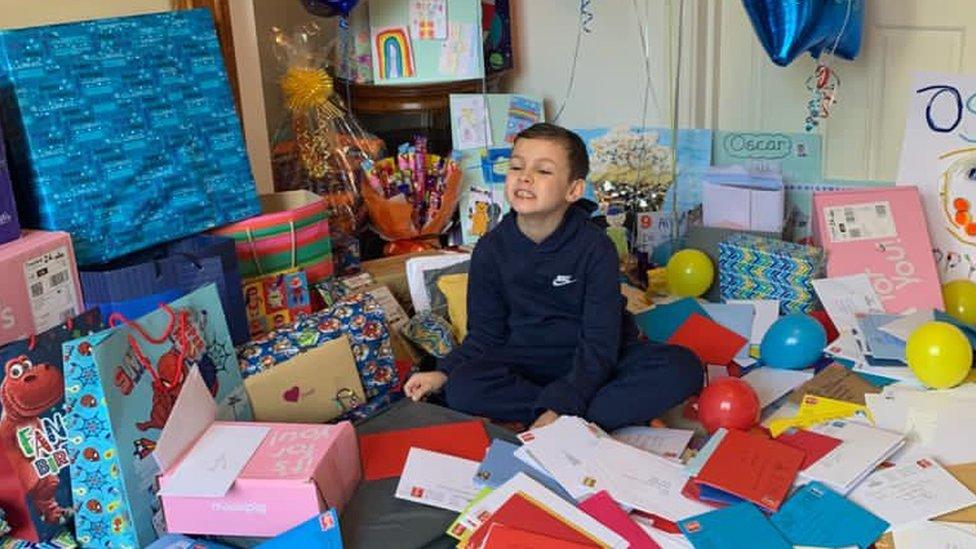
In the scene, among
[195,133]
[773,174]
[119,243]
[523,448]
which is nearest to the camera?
[523,448]

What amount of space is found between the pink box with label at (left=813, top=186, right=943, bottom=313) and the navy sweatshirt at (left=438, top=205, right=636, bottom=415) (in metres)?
0.58

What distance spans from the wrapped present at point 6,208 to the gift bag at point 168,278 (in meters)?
0.14

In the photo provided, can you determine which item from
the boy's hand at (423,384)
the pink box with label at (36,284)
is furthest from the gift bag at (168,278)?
the boy's hand at (423,384)

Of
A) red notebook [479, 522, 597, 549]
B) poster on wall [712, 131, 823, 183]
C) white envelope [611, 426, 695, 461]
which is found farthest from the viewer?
poster on wall [712, 131, 823, 183]

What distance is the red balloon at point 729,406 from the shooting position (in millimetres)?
1723

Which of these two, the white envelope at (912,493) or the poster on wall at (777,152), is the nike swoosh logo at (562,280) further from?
the poster on wall at (777,152)

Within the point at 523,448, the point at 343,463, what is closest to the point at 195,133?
the point at 343,463

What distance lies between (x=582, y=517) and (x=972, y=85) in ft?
4.47

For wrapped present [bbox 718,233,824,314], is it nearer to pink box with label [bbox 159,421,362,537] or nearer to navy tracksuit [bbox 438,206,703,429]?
navy tracksuit [bbox 438,206,703,429]

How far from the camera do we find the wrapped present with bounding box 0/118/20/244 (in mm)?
1571

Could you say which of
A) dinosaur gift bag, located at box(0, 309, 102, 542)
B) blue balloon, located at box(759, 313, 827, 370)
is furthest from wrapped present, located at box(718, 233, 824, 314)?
dinosaur gift bag, located at box(0, 309, 102, 542)

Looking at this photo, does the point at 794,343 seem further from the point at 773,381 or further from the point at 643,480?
the point at 643,480

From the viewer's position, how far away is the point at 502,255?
1.86 m

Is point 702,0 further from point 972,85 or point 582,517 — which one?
point 582,517
